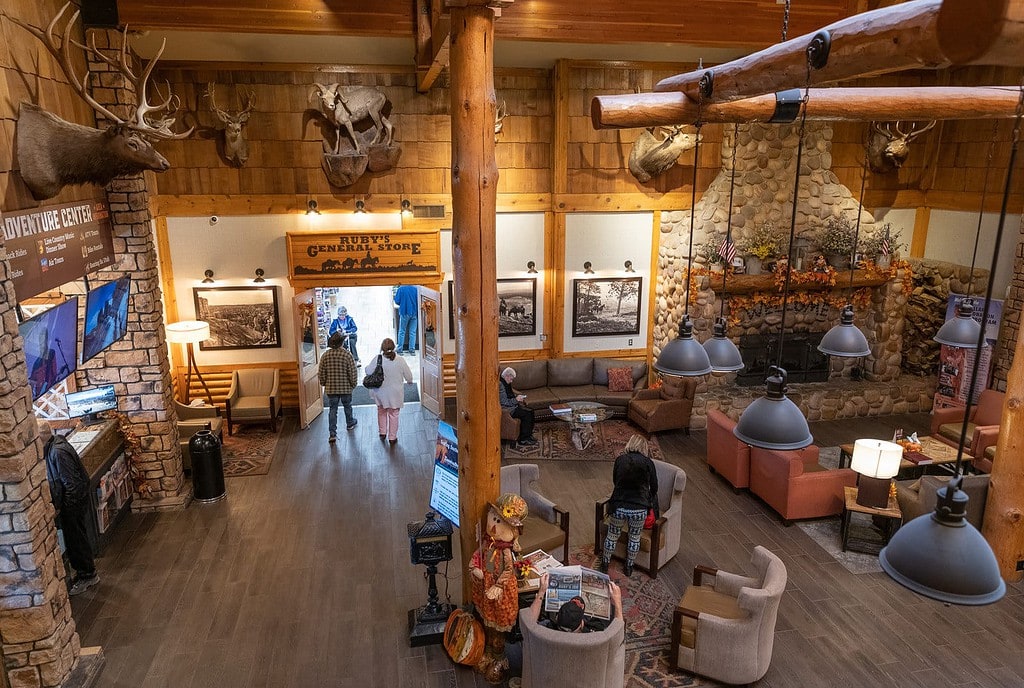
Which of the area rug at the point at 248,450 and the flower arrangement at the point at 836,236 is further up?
the flower arrangement at the point at 836,236

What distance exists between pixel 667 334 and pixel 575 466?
323 centimetres

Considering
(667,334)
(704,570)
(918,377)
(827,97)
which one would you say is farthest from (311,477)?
(918,377)

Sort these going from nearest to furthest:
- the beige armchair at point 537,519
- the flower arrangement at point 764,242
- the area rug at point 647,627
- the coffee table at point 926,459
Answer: the area rug at point 647,627 < the beige armchair at point 537,519 < the coffee table at point 926,459 < the flower arrangement at point 764,242

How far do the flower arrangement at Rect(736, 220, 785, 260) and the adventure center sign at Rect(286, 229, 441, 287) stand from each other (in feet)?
15.3

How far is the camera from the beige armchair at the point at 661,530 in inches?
242

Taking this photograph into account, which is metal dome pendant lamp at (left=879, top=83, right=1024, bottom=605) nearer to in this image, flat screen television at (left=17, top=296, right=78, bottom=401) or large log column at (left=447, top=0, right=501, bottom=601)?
large log column at (left=447, top=0, right=501, bottom=601)

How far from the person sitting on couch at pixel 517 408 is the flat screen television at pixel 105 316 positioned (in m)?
4.43

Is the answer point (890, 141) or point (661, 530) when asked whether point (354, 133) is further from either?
point (890, 141)

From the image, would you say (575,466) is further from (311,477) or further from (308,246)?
(308,246)

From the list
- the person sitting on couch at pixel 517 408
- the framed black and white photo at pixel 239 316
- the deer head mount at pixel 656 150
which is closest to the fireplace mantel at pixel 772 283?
the deer head mount at pixel 656 150

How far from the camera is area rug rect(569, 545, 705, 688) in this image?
4.97 meters

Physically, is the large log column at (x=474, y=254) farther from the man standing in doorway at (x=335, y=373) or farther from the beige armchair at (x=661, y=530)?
the man standing in doorway at (x=335, y=373)

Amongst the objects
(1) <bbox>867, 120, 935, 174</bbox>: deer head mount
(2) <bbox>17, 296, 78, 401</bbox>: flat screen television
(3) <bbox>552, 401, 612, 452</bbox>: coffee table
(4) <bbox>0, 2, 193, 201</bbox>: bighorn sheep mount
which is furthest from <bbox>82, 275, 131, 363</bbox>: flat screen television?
(1) <bbox>867, 120, 935, 174</bbox>: deer head mount

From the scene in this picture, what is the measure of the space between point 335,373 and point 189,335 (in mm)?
2130
